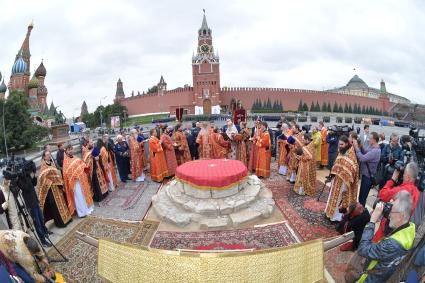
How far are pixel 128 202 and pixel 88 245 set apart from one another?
209 cm

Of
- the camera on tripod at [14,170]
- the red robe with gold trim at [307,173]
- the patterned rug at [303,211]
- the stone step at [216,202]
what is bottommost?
the patterned rug at [303,211]

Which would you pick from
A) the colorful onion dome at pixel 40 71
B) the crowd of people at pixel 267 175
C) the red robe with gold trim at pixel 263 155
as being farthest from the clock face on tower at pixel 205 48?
the red robe with gold trim at pixel 263 155

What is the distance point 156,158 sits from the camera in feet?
28.3

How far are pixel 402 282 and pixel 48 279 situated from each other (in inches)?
134

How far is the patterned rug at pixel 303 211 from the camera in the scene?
17.5ft

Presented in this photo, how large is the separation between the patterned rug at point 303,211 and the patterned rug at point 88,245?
2706 millimetres

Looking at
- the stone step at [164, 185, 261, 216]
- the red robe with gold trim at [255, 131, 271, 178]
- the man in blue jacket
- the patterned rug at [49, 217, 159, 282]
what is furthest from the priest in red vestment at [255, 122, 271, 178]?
the patterned rug at [49, 217, 159, 282]

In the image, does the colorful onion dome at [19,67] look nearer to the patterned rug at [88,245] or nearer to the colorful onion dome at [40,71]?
the colorful onion dome at [40,71]

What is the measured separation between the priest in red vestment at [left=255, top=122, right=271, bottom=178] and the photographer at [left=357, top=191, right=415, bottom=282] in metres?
5.75

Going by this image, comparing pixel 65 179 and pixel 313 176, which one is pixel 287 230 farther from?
pixel 65 179

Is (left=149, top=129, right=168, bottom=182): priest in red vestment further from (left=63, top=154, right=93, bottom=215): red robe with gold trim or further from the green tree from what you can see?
the green tree

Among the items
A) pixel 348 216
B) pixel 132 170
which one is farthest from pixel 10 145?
pixel 348 216

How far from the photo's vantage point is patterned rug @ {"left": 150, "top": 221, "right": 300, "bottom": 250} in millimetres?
5008

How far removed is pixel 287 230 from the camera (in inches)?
216
